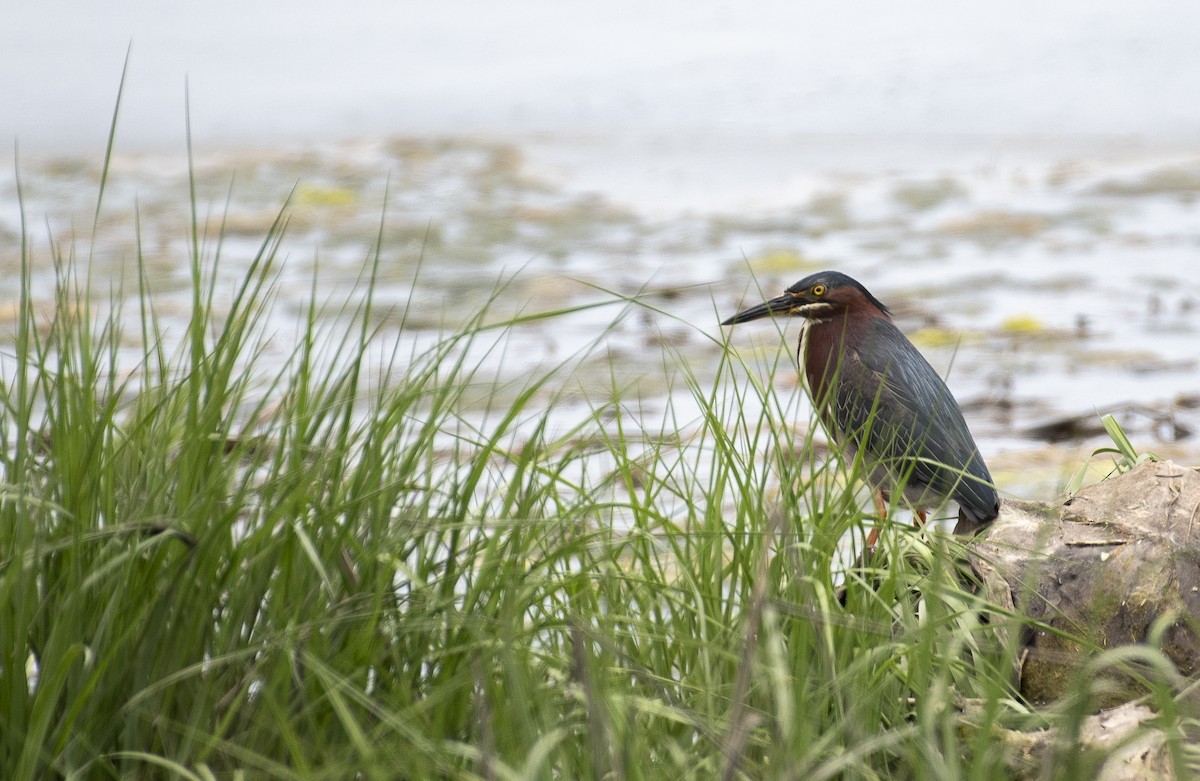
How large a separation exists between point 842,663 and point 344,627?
25.5 inches

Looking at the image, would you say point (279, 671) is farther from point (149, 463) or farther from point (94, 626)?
point (149, 463)

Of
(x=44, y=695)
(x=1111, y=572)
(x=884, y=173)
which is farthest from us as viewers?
(x=884, y=173)

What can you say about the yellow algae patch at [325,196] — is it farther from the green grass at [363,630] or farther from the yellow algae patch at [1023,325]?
the green grass at [363,630]

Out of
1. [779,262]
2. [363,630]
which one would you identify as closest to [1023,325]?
[779,262]

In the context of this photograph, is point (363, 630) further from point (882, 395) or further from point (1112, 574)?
point (882, 395)

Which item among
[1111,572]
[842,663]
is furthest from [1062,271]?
[842,663]

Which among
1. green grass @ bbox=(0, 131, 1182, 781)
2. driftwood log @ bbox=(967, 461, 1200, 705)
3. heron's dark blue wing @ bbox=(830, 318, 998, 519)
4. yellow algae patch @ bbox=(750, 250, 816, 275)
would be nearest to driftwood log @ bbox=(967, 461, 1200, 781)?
driftwood log @ bbox=(967, 461, 1200, 705)

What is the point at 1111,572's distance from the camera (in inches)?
83.9

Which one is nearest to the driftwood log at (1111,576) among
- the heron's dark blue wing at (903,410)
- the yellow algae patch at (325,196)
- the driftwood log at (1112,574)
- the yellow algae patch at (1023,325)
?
the driftwood log at (1112,574)

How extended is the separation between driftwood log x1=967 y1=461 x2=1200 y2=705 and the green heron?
28 centimetres

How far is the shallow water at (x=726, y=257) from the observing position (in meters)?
4.37

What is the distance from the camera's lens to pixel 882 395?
2848 mm

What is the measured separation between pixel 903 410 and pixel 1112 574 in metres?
0.74

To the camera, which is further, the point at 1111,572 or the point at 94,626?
the point at 1111,572
